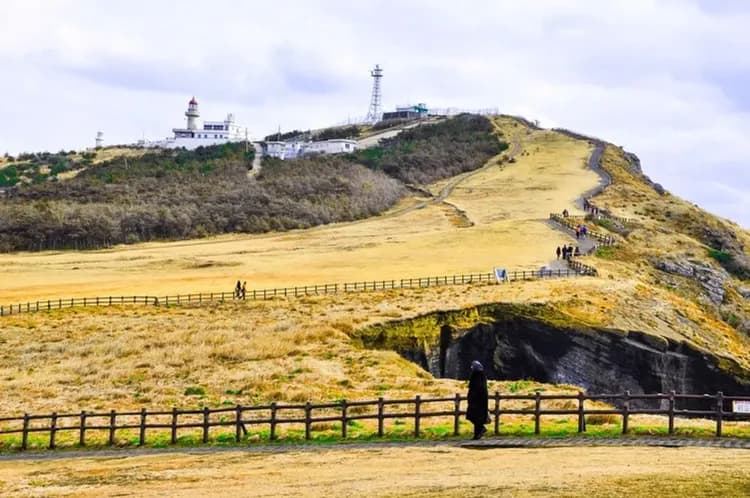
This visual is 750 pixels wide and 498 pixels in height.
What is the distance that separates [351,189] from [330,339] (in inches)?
2769

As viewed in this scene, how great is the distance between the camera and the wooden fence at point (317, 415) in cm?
2297

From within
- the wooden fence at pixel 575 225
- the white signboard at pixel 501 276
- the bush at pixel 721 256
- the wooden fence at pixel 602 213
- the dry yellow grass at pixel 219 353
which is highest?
the wooden fence at pixel 602 213

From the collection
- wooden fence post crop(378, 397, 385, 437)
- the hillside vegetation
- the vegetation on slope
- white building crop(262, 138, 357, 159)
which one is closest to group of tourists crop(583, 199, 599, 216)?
the hillside vegetation

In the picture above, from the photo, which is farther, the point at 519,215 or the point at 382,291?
the point at 519,215

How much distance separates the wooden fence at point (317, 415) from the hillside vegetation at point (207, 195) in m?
64.8

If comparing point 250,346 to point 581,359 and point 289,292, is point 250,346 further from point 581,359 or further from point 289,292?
point 289,292

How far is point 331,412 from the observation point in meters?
28.9

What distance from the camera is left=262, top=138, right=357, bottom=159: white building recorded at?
14712 centimetres

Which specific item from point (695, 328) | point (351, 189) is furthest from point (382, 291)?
point (351, 189)

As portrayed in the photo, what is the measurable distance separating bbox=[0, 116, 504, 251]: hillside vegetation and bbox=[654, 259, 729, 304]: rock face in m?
44.3

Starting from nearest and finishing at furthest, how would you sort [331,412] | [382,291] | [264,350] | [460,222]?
[331,412] < [264,350] < [382,291] < [460,222]

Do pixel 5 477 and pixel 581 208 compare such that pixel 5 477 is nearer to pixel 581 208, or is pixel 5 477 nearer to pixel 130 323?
pixel 130 323

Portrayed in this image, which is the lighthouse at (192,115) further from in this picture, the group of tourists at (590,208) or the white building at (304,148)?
the group of tourists at (590,208)

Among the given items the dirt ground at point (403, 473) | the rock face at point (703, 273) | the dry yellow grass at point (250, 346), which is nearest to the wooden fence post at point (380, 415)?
the dirt ground at point (403, 473)
